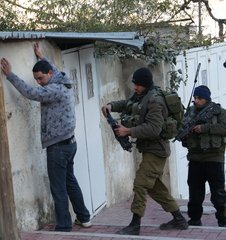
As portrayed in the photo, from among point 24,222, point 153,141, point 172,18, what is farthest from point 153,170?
point 172,18

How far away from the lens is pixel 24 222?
596 cm

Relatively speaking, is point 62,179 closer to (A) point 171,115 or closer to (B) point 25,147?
(B) point 25,147

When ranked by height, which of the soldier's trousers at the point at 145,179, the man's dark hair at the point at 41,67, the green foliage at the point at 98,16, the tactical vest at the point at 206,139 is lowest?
the soldier's trousers at the point at 145,179

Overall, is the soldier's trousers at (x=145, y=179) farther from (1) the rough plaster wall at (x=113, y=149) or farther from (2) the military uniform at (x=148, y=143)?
(1) the rough plaster wall at (x=113, y=149)

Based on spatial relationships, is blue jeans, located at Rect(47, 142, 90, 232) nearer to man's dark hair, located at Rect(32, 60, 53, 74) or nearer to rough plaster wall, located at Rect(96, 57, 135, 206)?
man's dark hair, located at Rect(32, 60, 53, 74)

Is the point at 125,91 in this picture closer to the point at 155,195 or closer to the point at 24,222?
the point at 155,195

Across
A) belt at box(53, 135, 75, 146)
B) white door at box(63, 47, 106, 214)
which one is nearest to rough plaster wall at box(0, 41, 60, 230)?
belt at box(53, 135, 75, 146)

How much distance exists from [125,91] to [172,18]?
11.9 ft

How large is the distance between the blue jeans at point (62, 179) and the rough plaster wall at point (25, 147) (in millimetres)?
233

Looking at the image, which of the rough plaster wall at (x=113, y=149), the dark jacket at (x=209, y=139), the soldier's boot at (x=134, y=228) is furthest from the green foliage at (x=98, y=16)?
the soldier's boot at (x=134, y=228)

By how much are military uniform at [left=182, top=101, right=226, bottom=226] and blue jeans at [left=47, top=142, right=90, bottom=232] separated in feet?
4.74

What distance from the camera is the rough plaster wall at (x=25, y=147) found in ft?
18.9

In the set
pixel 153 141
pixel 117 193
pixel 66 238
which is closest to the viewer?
pixel 66 238

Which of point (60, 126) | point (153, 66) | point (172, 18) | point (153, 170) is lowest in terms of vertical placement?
point (153, 170)
